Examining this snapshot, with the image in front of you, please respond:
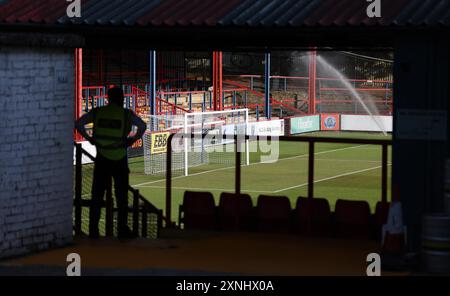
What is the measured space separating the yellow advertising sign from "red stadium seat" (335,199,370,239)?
20.0 meters

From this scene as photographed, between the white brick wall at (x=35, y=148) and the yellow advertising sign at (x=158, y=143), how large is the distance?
2080 cm

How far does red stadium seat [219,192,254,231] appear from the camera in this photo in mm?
17188

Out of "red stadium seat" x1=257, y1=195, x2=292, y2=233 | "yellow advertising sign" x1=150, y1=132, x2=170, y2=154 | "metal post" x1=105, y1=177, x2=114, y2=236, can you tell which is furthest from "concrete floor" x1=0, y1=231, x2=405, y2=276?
"yellow advertising sign" x1=150, y1=132, x2=170, y2=154

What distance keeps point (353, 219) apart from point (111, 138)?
3555 millimetres

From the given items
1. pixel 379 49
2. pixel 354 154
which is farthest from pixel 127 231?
pixel 354 154

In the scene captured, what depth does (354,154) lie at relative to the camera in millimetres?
41688

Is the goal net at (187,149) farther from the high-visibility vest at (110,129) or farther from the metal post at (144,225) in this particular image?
the high-visibility vest at (110,129)

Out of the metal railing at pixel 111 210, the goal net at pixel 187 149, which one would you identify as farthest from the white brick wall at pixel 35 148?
the goal net at pixel 187 149

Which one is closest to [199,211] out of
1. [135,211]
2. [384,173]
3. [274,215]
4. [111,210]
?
[274,215]

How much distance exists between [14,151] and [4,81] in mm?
872

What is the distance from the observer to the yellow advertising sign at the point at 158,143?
36500mm

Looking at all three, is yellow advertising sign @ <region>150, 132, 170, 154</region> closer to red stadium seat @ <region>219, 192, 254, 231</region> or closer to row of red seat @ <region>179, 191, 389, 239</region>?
row of red seat @ <region>179, 191, 389, 239</region>

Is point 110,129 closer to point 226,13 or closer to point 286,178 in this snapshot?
point 226,13

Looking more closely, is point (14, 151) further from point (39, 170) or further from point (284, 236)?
point (284, 236)
